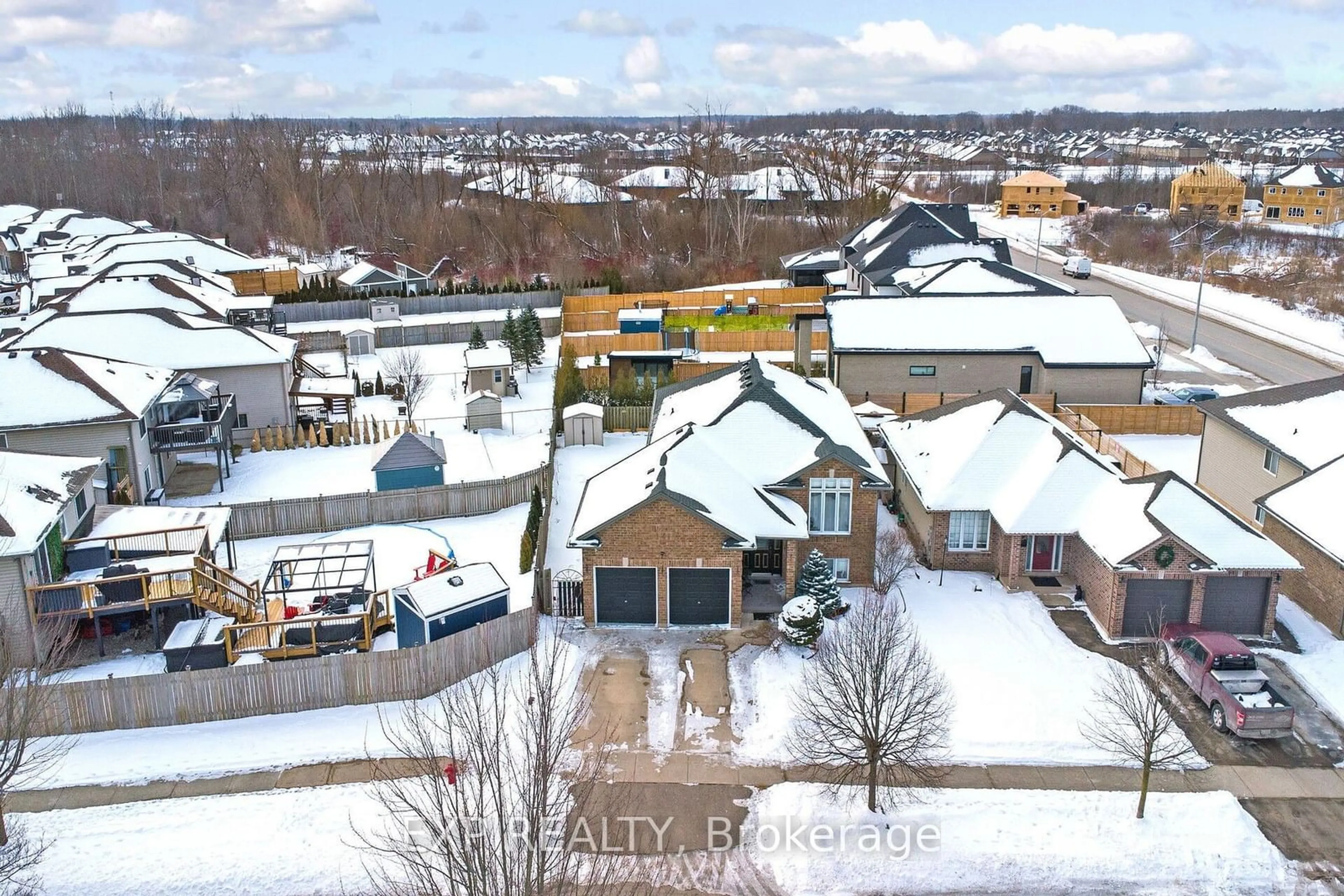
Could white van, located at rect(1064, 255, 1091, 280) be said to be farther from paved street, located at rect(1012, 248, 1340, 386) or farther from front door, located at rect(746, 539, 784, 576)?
A: front door, located at rect(746, 539, 784, 576)

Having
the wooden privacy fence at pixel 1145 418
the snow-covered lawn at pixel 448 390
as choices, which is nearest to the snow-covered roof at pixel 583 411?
the snow-covered lawn at pixel 448 390

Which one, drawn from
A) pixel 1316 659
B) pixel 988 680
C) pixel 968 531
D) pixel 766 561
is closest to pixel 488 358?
pixel 766 561

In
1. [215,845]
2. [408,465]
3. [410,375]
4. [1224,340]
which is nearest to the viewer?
[215,845]

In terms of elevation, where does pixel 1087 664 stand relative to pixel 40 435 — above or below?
below

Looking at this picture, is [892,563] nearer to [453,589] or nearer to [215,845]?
[453,589]

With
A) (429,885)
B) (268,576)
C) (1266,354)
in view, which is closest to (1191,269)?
(1266,354)

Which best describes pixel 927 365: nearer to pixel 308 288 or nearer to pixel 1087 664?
pixel 1087 664

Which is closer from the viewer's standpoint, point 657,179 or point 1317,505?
point 1317,505
